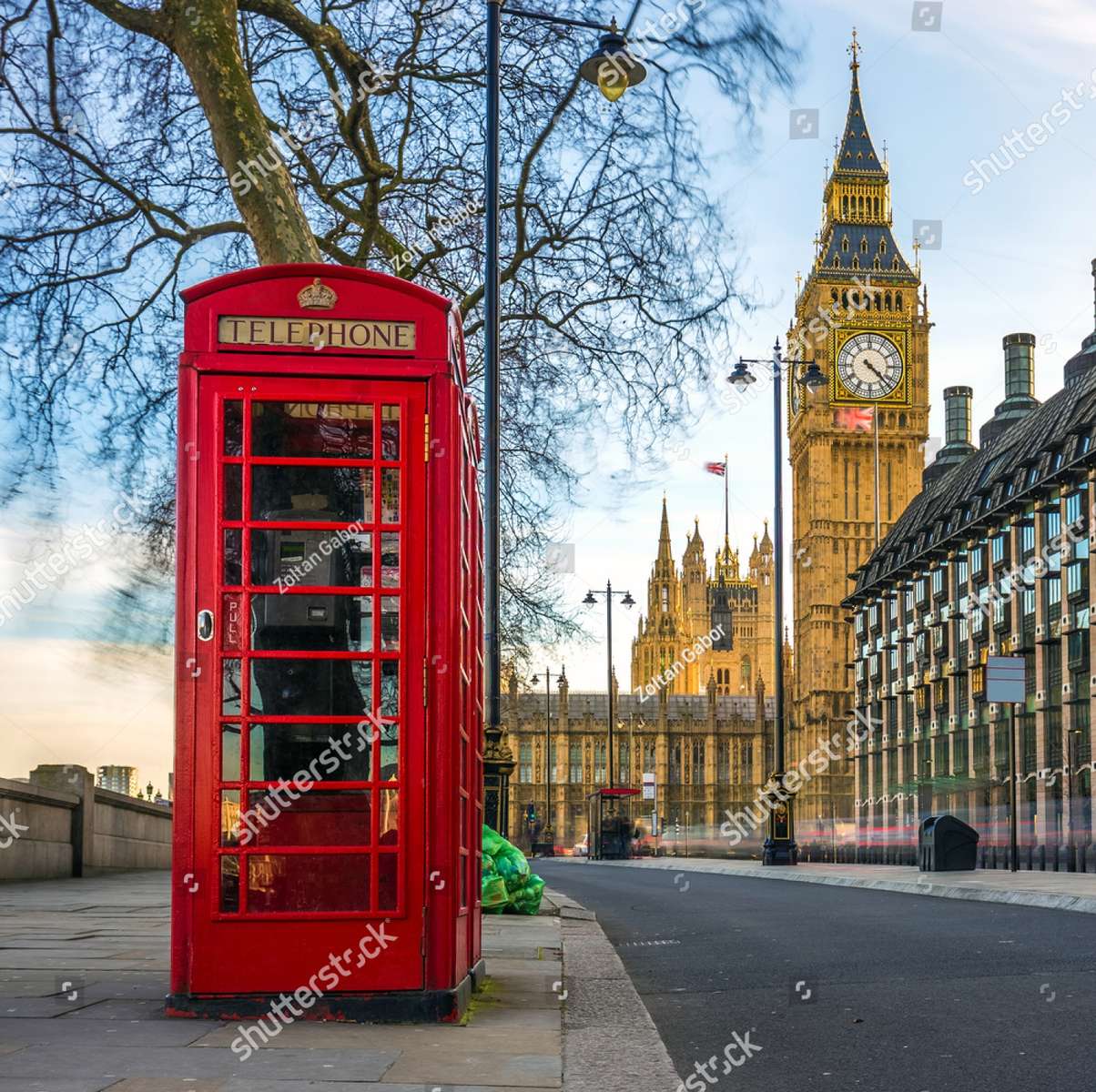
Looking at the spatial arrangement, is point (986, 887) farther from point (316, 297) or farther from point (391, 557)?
point (316, 297)

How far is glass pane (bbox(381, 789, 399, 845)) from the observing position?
587cm

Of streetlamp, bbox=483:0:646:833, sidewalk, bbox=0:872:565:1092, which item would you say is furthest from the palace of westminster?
sidewalk, bbox=0:872:565:1092

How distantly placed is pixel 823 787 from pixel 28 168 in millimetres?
114069

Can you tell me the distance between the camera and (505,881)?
501 inches

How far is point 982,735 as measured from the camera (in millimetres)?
61188

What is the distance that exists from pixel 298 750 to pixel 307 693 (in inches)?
8.6

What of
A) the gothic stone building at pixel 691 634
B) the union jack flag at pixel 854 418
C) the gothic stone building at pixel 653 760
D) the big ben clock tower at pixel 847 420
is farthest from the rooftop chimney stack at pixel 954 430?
the gothic stone building at pixel 691 634

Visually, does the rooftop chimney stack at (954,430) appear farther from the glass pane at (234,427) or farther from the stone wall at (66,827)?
the glass pane at (234,427)

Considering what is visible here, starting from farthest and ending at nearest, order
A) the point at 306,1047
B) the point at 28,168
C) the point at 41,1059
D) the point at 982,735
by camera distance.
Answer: the point at 982,735
the point at 28,168
the point at 306,1047
the point at 41,1059

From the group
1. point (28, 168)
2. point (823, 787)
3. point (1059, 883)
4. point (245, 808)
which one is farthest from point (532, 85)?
point (823, 787)

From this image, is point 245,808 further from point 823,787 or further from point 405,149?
point 823,787

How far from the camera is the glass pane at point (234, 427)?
5.95m

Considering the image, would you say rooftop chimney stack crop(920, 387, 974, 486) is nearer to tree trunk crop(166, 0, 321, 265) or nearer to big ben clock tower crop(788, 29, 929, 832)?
big ben clock tower crop(788, 29, 929, 832)

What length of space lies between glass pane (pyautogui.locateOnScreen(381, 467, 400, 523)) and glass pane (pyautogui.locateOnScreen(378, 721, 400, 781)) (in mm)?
802
